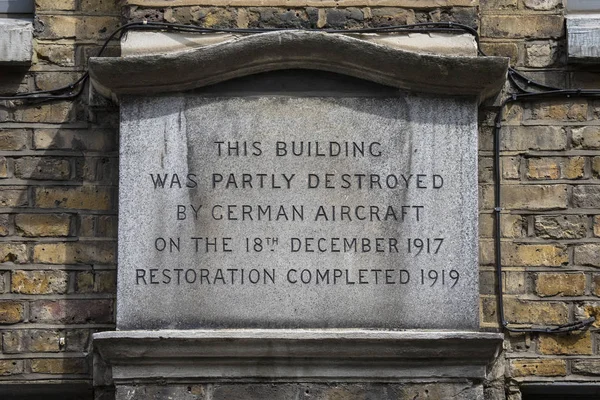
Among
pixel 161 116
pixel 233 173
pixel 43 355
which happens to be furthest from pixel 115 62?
pixel 43 355

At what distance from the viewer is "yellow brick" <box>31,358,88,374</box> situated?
18.5 feet

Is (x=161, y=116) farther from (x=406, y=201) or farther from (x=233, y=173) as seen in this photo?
(x=406, y=201)

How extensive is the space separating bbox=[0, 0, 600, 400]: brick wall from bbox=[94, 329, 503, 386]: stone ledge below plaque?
11.6 inches

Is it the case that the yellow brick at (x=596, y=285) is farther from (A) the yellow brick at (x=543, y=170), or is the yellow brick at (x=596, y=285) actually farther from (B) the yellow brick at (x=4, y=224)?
(B) the yellow brick at (x=4, y=224)

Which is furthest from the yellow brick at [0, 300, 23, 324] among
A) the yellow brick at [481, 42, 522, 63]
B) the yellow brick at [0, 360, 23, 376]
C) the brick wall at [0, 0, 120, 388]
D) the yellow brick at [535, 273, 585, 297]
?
the yellow brick at [481, 42, 522, 63]

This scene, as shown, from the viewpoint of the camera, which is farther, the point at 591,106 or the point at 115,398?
the point at 591,106

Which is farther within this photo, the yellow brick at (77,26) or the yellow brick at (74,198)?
the yellow brick at (77,26)

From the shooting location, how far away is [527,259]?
226 inches

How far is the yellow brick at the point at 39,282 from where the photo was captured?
18.7 ft

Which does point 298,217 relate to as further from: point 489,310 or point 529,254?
point 529,254

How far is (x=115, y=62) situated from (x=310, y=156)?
0.91 meters

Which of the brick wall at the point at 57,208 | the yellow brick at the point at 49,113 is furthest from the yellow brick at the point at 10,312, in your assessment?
the yellow brick at the point at 49,113

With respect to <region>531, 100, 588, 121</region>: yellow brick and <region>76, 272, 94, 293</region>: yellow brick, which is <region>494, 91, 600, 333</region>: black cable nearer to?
<region>531, 100, 588, 121</region>: yellow brick

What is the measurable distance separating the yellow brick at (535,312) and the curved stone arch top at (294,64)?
3.09 ft
